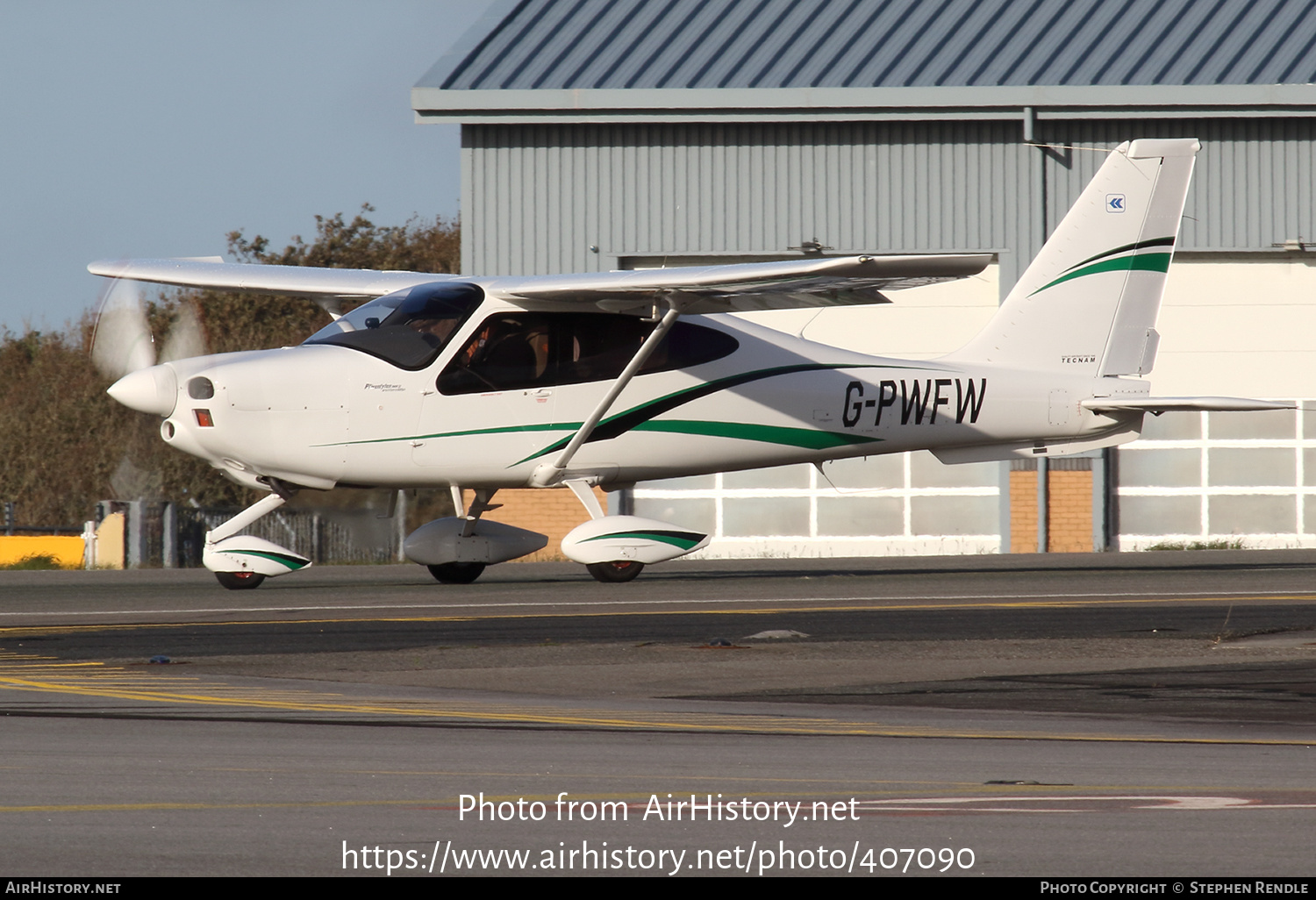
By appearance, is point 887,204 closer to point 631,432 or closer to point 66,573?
point 631,432

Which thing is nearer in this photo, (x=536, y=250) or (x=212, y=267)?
(x=212, y=267)

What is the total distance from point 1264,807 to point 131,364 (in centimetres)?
1152

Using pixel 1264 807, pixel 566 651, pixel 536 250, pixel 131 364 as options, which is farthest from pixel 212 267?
pixel 1264 807

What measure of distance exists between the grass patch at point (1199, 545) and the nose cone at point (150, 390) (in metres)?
15.6

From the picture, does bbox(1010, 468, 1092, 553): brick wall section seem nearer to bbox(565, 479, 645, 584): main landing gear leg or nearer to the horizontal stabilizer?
the horizontal stabilizer

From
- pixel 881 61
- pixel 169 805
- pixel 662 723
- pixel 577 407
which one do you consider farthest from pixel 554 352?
pixel 881 61

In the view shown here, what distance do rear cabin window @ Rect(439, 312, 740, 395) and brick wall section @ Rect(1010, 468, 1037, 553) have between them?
1047cm

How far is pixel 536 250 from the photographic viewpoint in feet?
79.1

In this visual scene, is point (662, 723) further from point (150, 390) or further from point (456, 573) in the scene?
point (456, 573)

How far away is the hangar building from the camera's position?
2358 cm

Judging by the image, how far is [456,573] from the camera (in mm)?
15195

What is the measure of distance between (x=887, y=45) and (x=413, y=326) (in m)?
13.2

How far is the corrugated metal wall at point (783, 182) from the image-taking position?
77.9ft

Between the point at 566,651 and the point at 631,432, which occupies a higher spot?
the point at 631,432
